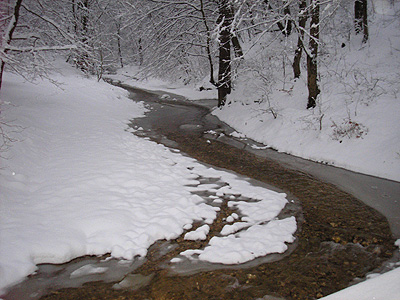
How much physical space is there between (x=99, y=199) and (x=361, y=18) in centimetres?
1369

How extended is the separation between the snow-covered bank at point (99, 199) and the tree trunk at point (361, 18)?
9973mm

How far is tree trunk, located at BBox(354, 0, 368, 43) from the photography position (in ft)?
39.5

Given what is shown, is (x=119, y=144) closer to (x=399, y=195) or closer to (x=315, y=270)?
(x=315, y=270)

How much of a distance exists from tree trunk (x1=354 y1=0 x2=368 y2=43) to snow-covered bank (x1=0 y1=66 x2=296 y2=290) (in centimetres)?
997

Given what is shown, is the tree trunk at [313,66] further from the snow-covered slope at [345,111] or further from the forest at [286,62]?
the snow-covered slope at [345,111]

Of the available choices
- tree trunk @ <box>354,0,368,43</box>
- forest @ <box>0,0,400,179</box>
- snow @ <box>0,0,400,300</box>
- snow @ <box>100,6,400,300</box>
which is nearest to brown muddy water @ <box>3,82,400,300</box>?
snow @ <box>0,0,400,300</box>

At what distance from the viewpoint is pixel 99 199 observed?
5.36 m

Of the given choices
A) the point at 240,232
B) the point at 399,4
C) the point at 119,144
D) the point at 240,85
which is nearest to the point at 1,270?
the point at 240,232

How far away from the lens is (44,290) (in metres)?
3.44

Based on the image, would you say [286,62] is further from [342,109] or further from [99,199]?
[99,199]

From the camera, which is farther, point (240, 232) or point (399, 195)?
point (399, 195)

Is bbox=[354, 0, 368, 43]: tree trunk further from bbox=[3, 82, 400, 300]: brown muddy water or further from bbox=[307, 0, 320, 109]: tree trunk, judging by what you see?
bbox=[3, 82, 400, 300]: brown muddy water

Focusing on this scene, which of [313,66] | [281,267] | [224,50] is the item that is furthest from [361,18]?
[281,267]

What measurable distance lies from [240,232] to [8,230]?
3542 mm
